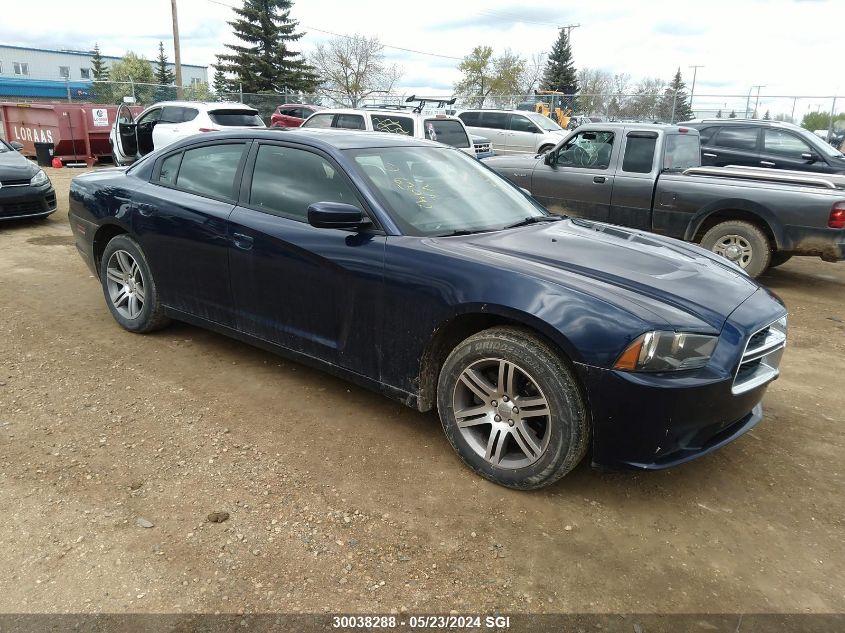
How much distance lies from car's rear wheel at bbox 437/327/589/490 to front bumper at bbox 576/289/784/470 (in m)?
0.11

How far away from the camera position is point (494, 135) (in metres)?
19.1

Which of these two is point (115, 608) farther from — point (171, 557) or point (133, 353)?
point (133, 353)

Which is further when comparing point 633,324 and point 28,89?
point 28,89

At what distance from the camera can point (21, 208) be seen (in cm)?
884

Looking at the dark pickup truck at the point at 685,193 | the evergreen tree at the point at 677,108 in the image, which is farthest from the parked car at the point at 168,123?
the evergreen tree at the point at 677,108

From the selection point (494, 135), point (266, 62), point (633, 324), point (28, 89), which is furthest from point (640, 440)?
point (28, 89)

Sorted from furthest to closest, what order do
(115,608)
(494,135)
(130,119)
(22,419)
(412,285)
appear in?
(494,135)
(130,119)
(22,419)
(412,285)
(115,608)

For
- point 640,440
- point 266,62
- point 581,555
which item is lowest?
point 581,555

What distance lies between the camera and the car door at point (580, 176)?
8.08 meters

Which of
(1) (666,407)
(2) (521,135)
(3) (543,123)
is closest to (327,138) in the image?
(1) (666,407)

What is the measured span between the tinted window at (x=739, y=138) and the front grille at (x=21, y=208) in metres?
11.0

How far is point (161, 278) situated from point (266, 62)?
4367 cm

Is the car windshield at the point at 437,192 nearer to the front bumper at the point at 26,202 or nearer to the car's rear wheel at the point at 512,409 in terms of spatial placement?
the car's rear wheel at the point at 512,409

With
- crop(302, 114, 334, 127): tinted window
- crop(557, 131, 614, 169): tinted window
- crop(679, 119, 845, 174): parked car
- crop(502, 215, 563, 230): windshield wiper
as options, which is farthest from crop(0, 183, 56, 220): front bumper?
crop(679, 119, 845, 174): parked car
